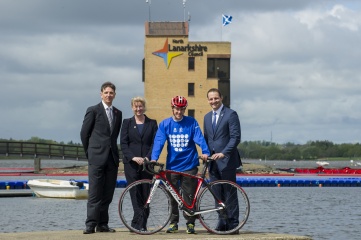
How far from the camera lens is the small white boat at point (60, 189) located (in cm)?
5222

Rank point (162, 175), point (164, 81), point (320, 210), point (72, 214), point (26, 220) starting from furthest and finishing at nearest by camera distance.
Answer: point (164, 81) → point (320, 210) → point (72, 214) → point (26, 220) → point (162, 175)

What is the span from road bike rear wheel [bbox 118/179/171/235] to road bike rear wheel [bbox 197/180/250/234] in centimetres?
56

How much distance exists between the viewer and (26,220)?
128ft

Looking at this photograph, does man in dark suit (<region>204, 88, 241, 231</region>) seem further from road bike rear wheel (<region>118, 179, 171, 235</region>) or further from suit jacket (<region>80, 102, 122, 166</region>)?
suit jacket (<region>80, 102, 122, 166</region>)

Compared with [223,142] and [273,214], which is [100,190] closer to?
[223,142]

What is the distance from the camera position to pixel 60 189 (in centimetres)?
5281

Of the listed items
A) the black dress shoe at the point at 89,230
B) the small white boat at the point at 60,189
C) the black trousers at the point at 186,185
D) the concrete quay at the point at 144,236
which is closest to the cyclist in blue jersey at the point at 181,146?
the black trousers at the point at 186,185

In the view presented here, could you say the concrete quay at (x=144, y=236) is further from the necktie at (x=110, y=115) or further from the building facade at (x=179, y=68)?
the building facade at (x=179, y=68)

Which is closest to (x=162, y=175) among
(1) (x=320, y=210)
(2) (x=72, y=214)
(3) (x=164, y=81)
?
(2) (x=72, y=214)

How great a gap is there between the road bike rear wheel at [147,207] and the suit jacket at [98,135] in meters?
0.60

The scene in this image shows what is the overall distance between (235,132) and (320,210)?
3615 centimetres

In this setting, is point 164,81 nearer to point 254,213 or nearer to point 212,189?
point 254,213

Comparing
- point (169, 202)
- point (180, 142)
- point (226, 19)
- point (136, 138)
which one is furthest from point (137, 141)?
point (226, 19)

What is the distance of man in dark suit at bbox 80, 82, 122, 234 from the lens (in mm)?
14008
